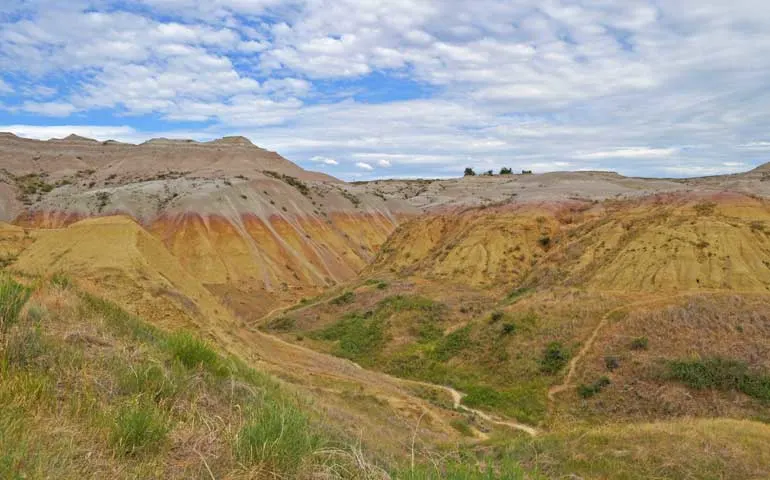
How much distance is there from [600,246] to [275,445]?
37.6m

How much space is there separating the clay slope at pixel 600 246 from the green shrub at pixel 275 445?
103ft

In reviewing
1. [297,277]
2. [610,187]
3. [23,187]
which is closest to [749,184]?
[610,187]

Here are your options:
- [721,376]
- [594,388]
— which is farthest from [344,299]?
[721,376]

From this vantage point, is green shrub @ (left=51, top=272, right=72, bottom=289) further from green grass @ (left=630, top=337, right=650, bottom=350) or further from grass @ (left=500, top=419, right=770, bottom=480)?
green grass @ (left=630, top=337, right=650, bottom=350)

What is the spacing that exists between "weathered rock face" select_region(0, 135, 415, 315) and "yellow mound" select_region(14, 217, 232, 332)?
25647 millimetres

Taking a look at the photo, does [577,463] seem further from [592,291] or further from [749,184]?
[749,184]

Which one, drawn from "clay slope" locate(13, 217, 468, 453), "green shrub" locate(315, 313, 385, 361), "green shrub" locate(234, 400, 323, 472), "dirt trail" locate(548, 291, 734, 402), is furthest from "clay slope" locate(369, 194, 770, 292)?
"green shrub" locate(234, 400, 323, 472)

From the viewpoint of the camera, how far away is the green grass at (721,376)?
21859 millimetres

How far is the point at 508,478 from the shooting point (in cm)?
546

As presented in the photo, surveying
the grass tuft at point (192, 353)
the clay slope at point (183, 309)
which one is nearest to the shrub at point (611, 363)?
the clay slope at point (183, 309)

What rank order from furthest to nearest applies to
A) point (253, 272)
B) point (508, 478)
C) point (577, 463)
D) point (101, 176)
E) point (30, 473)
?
point (101, 176) → point (253, 272) → point (577, 463) → point (508, 478) → point (30, 473)

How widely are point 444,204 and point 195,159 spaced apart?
46586 mm

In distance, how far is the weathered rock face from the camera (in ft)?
190

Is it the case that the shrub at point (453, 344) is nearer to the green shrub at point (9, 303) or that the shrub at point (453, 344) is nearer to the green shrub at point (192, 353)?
the green shrub at point (192, 353)
